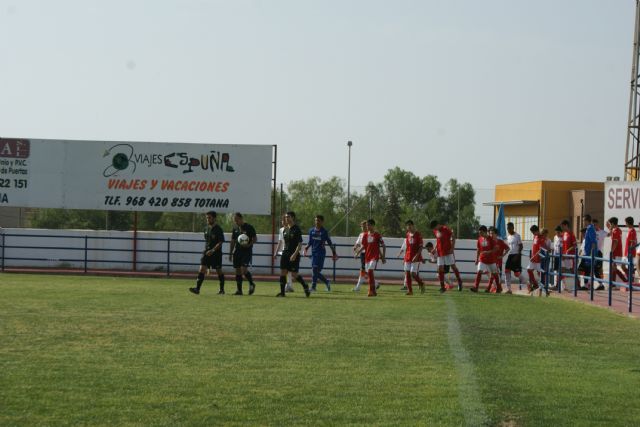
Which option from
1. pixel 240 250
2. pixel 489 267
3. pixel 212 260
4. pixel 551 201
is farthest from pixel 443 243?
pixel 551 201

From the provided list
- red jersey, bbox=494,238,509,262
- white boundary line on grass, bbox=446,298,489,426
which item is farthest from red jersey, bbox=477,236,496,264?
white boundary line on grass, bbox=446,298,489,426

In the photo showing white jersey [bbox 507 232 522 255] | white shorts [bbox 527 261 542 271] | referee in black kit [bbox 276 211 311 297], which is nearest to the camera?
referee in black kit [bbox 276 211 311 297]

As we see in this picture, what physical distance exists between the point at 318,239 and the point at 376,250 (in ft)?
6.60

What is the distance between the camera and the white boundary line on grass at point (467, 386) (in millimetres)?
6797

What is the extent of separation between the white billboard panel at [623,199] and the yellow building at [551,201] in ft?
48.2

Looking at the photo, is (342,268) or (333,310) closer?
(333,310)

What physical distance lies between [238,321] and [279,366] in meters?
5.04

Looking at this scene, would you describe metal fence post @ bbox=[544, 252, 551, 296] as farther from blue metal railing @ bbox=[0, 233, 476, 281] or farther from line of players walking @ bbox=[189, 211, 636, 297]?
blue metal railing @ bbox=[0, 233, 476, 281]

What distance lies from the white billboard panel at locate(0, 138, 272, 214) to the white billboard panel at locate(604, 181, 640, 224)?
42.1 ft

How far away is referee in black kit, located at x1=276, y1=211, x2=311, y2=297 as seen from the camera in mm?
21578

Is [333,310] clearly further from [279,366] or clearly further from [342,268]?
[342,268]

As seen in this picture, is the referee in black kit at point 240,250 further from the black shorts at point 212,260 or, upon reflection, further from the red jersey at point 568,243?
the red jersey at point 568,243

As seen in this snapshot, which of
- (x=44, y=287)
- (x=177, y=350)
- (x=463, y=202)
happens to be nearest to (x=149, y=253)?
(x=44, y=287)

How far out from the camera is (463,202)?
46406 millimetres
